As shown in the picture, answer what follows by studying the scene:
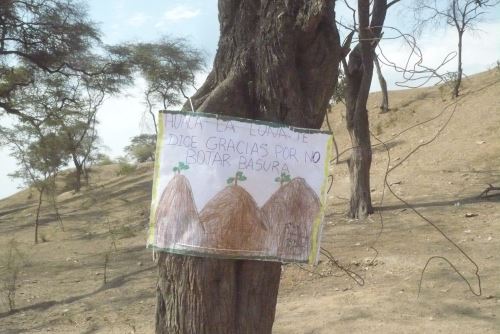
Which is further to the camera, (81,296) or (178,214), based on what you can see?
(81,296)

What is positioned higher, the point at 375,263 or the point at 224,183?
the point at 224,183

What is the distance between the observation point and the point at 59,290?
7945 mm

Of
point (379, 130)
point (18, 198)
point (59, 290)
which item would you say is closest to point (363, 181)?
point (59, 290)

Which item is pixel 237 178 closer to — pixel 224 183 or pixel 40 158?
pixel 224 183

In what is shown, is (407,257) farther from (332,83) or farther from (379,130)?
(379,130)

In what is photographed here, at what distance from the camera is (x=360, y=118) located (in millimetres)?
8594

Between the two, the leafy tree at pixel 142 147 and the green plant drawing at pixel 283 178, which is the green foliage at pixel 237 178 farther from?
the leafy tree at pixel 142 147

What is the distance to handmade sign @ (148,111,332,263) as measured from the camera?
237 centimetres

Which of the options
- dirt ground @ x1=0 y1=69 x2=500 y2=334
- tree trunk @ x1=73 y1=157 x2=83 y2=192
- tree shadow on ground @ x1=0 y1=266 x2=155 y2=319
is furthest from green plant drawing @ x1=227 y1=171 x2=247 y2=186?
tree trunk @ x1=73 y1=157 x2=83 y2=192

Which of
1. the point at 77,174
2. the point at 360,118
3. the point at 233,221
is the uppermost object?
the point at 360,118

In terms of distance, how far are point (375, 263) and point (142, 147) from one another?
29740mm

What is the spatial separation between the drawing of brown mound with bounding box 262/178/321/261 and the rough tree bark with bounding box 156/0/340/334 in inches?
4.8

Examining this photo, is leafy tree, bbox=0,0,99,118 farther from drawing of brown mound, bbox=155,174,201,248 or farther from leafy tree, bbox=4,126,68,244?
drawing of brown mound, bbox=155,174,201,248

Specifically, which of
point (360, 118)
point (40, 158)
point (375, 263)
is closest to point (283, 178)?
point (375, 263)
